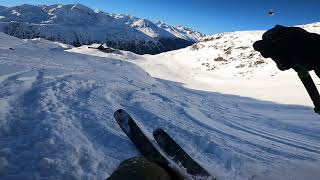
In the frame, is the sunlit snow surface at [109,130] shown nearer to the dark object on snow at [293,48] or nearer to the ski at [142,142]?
the ski at [142,142]

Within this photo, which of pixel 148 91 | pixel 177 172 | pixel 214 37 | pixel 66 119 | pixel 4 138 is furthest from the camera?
pixel 214 37

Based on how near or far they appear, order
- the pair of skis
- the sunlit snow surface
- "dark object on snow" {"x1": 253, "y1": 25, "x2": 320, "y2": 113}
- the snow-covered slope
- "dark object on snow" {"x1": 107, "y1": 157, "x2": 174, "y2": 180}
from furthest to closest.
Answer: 1. the snow-covered slope
2. the sunlit snow surface
3. the pair of skis
4. "dark object on snow" {"x1": 107, "y1": 157, "x2": 174, "y2": 180}
5. "dark object on snow" {"x1": 253, "y1": 25, "x2": 320, "y2": 113}

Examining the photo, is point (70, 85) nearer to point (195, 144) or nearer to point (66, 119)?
point (66, 119)

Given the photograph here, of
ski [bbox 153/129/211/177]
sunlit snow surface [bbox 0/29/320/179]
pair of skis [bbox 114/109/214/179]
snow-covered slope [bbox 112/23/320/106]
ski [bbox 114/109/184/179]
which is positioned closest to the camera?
ski [bbox 114/109/184/179]

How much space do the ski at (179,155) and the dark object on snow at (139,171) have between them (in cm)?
104

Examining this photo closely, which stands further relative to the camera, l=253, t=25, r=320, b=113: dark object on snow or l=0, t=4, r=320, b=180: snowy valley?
l=0, t=4, r=320, b=180: snowy valley

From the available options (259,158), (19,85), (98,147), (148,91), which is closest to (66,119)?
(98,147)

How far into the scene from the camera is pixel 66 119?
21.1 feet

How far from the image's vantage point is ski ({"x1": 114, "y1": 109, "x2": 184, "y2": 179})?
159 inches

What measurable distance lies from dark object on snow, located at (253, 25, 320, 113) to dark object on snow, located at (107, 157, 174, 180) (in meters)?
1.55

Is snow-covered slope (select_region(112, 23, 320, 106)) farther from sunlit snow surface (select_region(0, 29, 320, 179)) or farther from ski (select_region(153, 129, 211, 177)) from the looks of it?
ski (select_region(153, 129, 211, 177))

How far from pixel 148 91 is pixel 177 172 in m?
7.13

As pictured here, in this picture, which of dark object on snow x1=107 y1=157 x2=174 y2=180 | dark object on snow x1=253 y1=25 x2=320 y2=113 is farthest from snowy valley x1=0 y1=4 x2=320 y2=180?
dark object on snow x1=253 y1=25 x2=320 y2=113

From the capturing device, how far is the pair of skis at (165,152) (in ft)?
13.7
